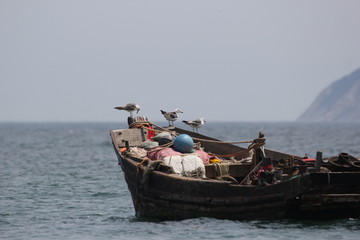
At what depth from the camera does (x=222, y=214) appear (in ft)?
52.5

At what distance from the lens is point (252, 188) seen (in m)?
15.5

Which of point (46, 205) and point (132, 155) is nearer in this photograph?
point (132, 155)

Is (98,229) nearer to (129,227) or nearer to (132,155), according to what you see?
(129,227)

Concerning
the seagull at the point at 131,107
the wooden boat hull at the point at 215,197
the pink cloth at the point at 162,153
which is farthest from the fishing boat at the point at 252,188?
the seagull at the point at 131,107

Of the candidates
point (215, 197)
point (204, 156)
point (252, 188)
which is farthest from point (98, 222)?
point (252, 188)

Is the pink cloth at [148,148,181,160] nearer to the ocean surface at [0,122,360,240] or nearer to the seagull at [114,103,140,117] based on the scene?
the ocean surface at [0,122,360,240]

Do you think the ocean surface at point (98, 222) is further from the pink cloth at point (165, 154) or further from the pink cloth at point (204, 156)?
the pink cloth at point (204, 156)

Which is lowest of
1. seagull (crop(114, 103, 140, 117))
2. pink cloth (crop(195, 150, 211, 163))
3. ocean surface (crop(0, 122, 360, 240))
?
ocean surface (crop(0, 122, 360, 240))

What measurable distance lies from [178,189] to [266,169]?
2.01 m

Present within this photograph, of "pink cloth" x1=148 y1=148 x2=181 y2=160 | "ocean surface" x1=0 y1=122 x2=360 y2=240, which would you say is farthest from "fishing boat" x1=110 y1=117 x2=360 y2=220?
"ocean surface" x1=0 y1=122 x2=360 y2=240

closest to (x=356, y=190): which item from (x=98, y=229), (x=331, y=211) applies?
(x=331, y=211)

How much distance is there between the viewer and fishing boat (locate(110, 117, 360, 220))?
51.0ft

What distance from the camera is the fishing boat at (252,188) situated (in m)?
15.5

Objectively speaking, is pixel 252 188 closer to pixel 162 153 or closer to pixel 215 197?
pixel 215 197
